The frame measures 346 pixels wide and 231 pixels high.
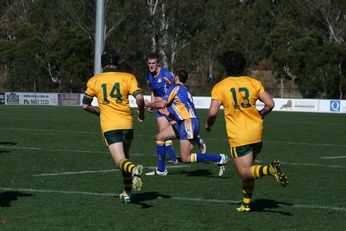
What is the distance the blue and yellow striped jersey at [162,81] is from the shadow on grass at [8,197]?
14.2 feet

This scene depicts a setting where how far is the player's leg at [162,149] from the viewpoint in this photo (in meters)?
14.0

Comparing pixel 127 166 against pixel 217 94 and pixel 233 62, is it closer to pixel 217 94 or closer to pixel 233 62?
pixel 217 94

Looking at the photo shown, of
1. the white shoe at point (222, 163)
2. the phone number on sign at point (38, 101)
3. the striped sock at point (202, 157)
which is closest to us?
the striped sock at point (202, 157)

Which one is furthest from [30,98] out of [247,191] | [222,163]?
[247,191]

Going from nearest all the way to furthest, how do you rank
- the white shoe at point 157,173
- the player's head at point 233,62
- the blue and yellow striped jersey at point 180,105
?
the player's head at point 233,62 < the blue and yellow striped jersey at point 180,105 < the white shoe at point 157,173

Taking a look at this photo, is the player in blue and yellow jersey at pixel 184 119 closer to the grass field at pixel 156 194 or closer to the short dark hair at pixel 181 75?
the short dark hair at pixel 181 75

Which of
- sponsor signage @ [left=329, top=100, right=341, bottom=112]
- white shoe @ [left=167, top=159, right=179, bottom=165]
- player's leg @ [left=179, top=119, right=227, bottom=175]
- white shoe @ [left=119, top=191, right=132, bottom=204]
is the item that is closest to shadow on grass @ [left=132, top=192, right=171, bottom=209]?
white shoe @ [left=119, top=191, right=132, bottom=204]

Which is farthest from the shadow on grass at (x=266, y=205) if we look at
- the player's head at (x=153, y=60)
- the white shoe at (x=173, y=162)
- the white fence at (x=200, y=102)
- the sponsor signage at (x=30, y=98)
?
the sponsor signage at (x=30, y=98)

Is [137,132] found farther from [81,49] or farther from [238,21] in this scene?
[238,21]

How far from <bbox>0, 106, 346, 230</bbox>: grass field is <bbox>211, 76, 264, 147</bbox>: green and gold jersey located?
36.0 inches

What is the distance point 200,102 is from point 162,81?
41.5 m

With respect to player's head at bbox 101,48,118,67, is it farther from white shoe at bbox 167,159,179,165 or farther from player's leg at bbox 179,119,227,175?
white shoe at bbox 167,159,179,165

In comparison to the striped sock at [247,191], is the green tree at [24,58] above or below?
above

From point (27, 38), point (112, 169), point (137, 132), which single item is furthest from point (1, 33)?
point (112, 169)
